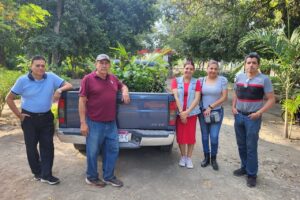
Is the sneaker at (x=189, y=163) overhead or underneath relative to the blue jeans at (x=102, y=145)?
underneath

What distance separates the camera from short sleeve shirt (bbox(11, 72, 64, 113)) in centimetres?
427

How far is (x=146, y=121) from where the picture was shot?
482 cm

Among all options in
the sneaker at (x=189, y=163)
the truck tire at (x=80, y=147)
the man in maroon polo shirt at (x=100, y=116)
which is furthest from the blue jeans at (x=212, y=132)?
the truck tire at (x=80, y=147)

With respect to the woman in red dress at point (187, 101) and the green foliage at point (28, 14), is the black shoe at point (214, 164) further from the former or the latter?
the green foliage at point (28, 14)

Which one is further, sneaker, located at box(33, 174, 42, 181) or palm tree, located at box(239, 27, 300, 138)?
palm tree, located at box(239, 27, 300, 138)

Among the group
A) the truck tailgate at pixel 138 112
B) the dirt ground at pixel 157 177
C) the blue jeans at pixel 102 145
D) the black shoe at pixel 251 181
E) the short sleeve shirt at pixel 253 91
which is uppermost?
the short sleeve shirt at pixel 253 91

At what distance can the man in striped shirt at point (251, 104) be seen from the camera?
4535 millimetres

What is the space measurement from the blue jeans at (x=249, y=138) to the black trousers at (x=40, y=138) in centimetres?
268

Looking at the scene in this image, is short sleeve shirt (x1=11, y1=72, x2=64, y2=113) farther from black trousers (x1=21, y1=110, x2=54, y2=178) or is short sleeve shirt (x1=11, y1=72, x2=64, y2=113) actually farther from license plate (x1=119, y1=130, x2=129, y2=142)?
license plate (x1=119, y1=130, x2=129, y2=142)

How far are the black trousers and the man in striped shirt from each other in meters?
2.67

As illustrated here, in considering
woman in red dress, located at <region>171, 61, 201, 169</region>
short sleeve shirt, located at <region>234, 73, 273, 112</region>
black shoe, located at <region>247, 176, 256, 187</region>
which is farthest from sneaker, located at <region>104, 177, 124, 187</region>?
short sleeve shirt, located at <region>234, 73, 273, 112</region>

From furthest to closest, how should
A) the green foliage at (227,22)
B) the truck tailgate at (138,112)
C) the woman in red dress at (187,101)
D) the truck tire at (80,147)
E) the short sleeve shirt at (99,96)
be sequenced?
the green foliage at (227,22), the truck tire at (80,147), the woman in red dress at (187,101), the truck tailgate at (138,112), the short sleeve shirt at (99,96)

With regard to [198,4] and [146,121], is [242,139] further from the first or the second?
[198,4]

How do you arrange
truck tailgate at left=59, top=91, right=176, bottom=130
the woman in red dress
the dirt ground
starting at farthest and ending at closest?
1. the woman in red dress
2. truck tailgate at left=59, top=91, right=176, bottom=130
3. the dirt ground
